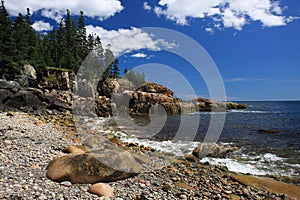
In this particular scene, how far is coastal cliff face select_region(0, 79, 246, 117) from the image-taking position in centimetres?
2631

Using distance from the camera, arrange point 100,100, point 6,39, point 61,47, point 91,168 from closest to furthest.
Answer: point 91,168
point 6,39
point 100,100
point 61,47

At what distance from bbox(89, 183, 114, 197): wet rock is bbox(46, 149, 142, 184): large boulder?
1.46ft

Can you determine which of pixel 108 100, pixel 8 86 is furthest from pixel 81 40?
pixel 8 86

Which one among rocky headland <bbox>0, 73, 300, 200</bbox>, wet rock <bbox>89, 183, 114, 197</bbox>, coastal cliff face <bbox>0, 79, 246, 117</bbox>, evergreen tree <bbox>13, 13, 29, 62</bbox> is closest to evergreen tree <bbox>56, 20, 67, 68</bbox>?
evergreen tree <bbox>13, 13, 29, 62</bbox>

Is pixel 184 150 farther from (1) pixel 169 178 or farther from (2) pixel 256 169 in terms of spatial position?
(1) pixel 169 178

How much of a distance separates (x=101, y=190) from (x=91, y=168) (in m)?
0.92

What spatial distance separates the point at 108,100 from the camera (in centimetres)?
4997

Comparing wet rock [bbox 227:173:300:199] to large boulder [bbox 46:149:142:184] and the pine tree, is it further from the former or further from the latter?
the pine tree

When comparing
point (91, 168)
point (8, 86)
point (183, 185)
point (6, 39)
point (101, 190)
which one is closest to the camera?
point (101, 190)

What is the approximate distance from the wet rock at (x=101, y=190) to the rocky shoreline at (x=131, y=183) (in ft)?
0.14

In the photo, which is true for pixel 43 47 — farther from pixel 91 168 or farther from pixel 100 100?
pixel 91 168

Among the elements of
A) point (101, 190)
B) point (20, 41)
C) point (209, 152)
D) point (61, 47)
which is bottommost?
point (209, 152)

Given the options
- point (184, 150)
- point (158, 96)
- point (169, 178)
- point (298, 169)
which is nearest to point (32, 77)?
point (158, 96)

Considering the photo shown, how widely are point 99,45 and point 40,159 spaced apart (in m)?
69.4
